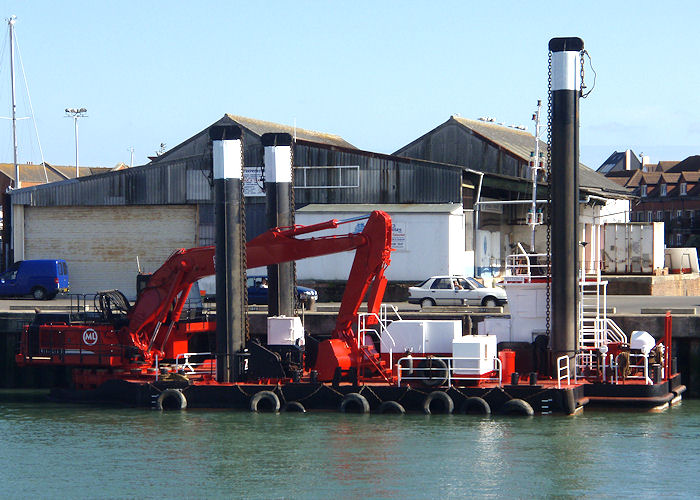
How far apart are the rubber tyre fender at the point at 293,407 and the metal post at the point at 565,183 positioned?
239 inches

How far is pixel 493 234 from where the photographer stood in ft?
174

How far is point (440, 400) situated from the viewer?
2497 cm

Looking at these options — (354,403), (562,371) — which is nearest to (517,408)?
(562,371)

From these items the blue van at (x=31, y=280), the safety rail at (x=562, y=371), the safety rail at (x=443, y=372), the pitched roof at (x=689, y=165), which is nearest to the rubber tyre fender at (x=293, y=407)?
the safety rail at (x=443, y=372)

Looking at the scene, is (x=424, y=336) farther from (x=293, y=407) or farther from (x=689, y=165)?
(x=689, y=165)

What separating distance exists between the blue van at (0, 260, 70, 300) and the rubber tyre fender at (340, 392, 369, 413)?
24215mm

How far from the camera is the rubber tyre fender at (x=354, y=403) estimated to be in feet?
83.1

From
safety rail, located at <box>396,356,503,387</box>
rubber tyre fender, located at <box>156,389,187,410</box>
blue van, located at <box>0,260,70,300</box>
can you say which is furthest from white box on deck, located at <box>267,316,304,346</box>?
blue van, located at <box>0,260,70,300</box>

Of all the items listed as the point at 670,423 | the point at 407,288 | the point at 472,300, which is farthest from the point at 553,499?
the point at 407,288

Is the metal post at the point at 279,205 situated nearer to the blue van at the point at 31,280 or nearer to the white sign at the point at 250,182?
the white sign at the point at 250,182

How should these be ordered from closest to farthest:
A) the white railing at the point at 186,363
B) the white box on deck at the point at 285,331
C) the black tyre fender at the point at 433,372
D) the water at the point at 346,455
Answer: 1. the water at the point at 346,455
2. the black tyre fender at the point at 433,372
3. the white box on deck at the point at 285,331
4. the white railing at the point at 186,363

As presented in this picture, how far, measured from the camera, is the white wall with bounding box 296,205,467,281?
→ 148 feet

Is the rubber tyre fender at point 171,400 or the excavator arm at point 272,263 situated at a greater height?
the excavator arm at point 272,263

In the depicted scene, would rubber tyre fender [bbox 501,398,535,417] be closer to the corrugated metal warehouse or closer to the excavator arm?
the excavator arm
